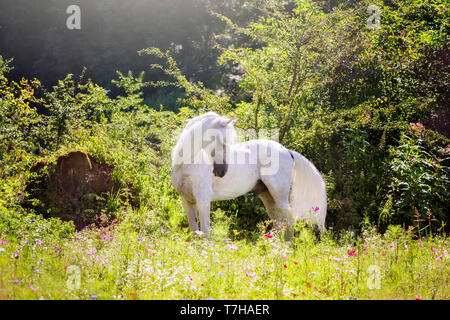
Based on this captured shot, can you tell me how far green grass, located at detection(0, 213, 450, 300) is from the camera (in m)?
2.86

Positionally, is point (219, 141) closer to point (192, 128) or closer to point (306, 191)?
point (192, 128)

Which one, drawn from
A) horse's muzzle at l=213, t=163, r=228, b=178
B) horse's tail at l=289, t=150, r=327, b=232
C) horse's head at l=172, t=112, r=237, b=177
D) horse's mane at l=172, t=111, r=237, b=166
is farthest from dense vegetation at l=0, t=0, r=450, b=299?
horse's mane at l=172, t=111, r=237, b=166

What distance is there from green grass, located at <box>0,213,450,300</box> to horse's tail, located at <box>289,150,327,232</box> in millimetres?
914

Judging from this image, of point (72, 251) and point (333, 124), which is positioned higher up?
point (333, 124)

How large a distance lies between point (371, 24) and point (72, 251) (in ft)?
20.5

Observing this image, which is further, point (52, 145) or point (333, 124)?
point (52, 145)

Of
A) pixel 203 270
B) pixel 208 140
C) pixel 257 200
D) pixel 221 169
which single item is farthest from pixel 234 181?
pixel 203 270

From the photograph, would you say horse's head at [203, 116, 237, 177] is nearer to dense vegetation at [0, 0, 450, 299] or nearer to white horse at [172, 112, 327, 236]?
white horse at [172, 112, 327, 236]

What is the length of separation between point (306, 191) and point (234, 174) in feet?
3.41

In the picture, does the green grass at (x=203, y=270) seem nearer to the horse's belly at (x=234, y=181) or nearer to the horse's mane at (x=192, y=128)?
the horse's belly at (x=234, y=181)

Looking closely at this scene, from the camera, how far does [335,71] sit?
677 cm

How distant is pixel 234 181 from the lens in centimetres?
469
